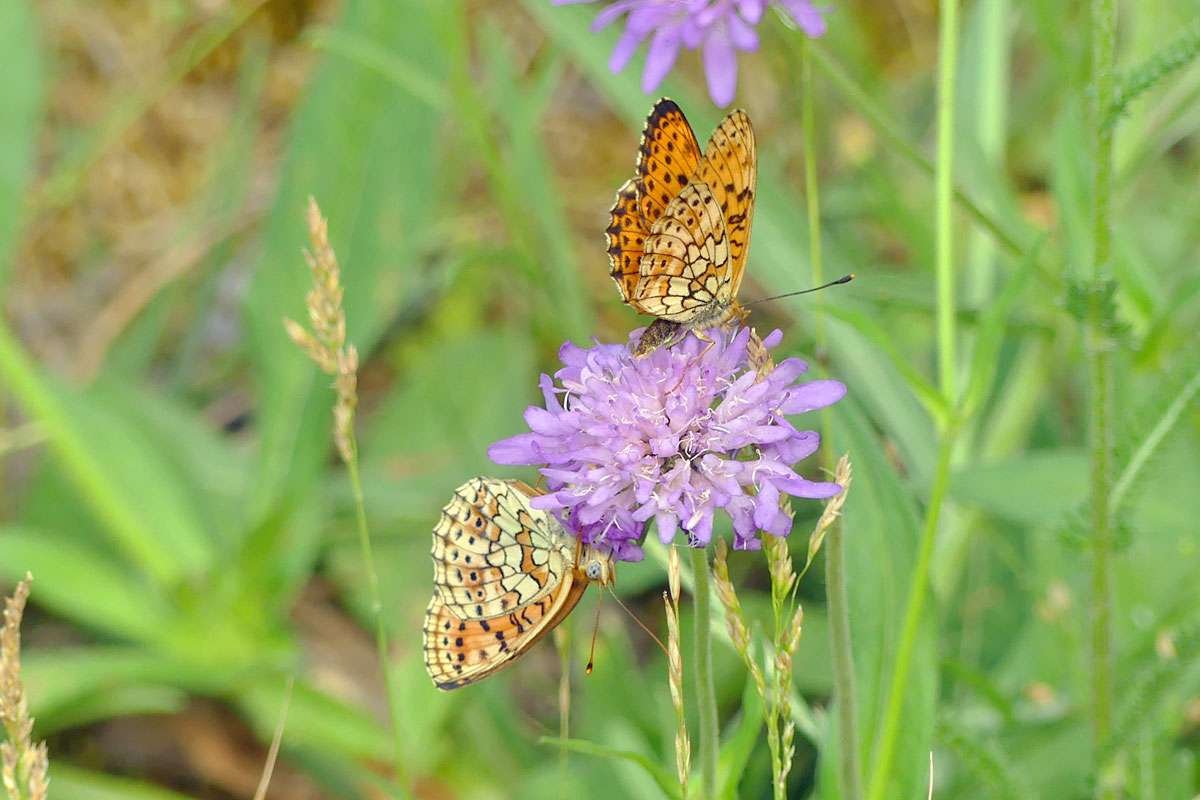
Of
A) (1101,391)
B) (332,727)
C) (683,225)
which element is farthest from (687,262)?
(332,727)

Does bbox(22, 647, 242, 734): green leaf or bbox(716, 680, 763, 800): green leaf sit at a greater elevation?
bbox(22, 647, 242, 734): green leaf

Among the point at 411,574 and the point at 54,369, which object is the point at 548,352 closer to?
the point at 411,574

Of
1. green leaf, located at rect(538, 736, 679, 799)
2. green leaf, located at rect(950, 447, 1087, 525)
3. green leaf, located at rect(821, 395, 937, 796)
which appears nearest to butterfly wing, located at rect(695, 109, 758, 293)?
green leaf, located at rect(821, 395, 937, 796)

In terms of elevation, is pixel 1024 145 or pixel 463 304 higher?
pixel 1024 145

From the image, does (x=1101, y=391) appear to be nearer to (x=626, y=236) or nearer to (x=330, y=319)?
(x=626, y=236)

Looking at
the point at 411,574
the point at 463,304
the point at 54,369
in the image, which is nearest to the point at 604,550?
the point at 411,574

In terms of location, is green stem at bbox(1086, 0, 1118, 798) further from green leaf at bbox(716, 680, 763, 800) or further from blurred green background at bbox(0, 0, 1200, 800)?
green leaf at bbox(716, 680, 763, 800)
